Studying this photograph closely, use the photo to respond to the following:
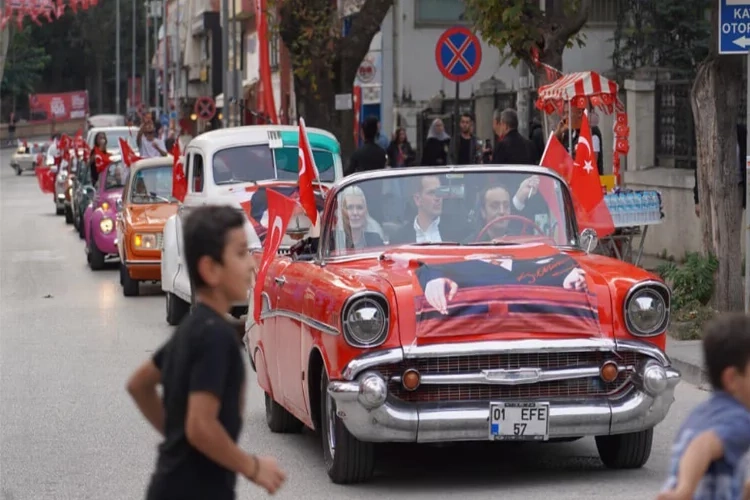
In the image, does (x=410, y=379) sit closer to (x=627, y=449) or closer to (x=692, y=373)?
(x=627, y=449)

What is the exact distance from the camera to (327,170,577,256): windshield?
927 centimetres

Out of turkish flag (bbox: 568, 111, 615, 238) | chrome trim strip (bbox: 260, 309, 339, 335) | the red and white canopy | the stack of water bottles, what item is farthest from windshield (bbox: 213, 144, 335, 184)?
chrome trim strip (bbox: 260, 309, 339, 335)

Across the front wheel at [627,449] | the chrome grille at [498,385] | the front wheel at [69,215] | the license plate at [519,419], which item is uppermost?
the chrome grille at [498,385]

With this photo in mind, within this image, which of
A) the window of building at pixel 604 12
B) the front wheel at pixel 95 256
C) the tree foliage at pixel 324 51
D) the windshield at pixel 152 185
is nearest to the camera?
the windshield at pixel 152 185

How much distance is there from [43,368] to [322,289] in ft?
18.0

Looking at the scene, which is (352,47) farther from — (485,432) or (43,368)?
(485,432)

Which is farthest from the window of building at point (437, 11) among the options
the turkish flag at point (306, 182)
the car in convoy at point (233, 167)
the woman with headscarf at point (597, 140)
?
the turkish flag at point (306, 182)

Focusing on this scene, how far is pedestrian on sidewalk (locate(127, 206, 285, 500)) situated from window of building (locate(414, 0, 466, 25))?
1371 inches

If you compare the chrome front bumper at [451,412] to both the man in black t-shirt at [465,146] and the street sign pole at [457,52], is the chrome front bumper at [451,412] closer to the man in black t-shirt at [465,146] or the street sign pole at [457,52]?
the street sign pole at [457,52]

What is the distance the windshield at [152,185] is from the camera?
20.9m

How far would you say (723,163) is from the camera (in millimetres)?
14648

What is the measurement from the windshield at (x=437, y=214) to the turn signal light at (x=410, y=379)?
1.37m

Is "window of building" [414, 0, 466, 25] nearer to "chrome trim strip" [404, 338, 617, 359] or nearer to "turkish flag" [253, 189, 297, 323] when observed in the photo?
"turkish flag" [253, 189, 297, 323]

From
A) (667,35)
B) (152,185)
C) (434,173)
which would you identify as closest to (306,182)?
(434,173)
